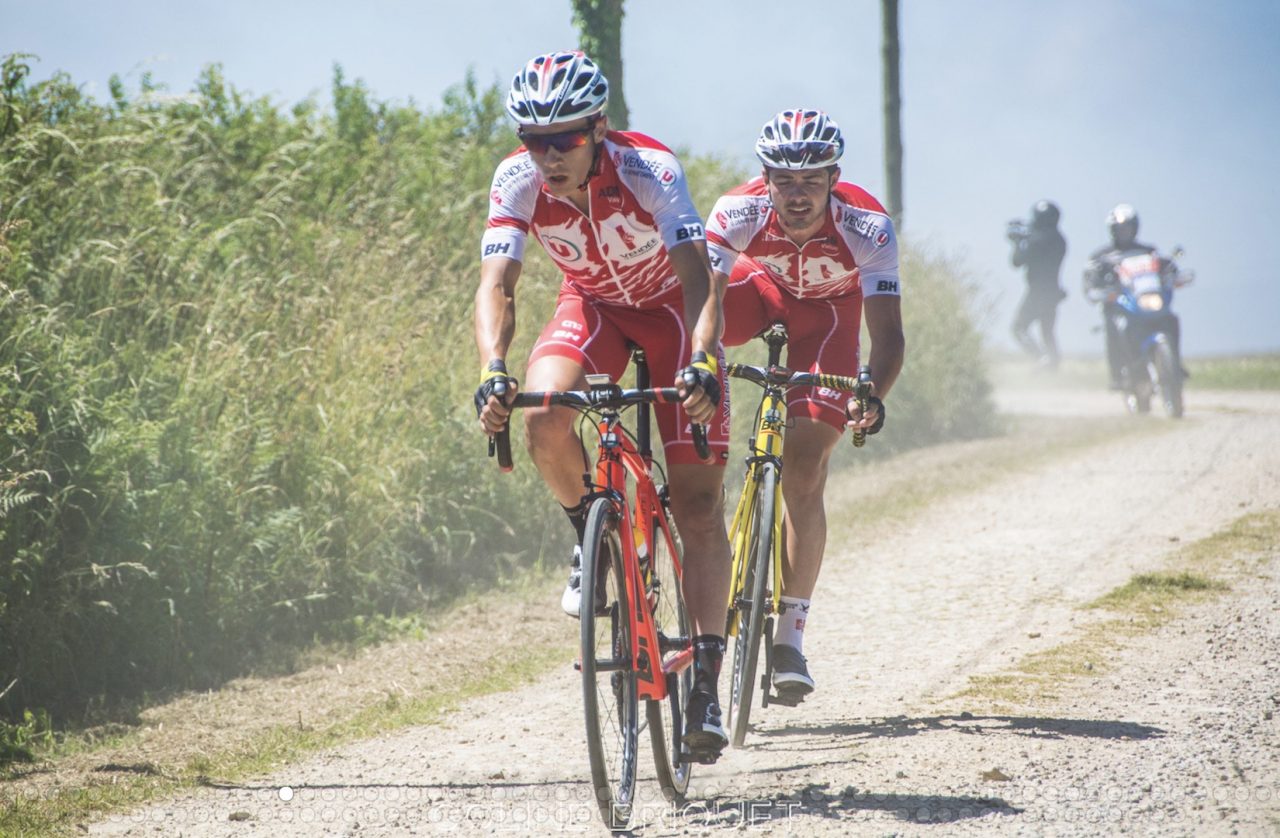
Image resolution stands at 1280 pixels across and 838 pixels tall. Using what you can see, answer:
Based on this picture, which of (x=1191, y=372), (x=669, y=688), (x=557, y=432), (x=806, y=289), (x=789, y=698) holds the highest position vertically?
(x=806, y=289)

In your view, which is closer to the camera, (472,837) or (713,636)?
(472,837)

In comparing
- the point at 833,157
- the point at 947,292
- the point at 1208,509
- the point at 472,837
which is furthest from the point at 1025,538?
the point at 947,292

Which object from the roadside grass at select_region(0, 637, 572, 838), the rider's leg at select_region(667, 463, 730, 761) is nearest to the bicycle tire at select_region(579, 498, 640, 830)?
the rider's leg at select_region(667, 463, 730, 761)

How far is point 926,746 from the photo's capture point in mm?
4734

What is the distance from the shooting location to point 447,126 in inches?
488

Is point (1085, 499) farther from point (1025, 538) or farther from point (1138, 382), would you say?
point (1138, 382)

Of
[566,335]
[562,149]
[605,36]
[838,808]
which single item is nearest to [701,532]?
[566,335]

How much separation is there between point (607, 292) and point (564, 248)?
0.25 metres

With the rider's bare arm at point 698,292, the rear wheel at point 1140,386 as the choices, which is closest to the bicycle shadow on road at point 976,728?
the rider's bare arm at point 698,292

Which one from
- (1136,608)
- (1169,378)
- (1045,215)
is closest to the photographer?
(1136,608)

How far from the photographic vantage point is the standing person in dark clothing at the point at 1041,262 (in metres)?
25.4

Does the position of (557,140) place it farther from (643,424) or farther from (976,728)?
(976,728)

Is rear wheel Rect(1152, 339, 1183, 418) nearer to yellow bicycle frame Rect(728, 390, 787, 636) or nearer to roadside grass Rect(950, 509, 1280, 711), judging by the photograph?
roadside grass Rect(950, 509, 1280, 711)

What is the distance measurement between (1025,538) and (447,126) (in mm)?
6793
